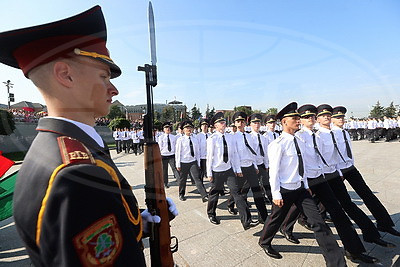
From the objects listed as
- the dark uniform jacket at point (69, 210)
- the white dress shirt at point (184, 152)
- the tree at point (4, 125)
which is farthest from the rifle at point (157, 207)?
the white dress shirt at point (184, 152)

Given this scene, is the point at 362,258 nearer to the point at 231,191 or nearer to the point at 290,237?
the point at 290,237

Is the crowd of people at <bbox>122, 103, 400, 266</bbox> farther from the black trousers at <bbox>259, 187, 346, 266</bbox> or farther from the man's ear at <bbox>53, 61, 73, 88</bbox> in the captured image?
the man's ear at <bbox>53, 61, 73, 88</bbox>

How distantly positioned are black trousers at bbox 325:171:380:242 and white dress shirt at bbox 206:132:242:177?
1.74 meters

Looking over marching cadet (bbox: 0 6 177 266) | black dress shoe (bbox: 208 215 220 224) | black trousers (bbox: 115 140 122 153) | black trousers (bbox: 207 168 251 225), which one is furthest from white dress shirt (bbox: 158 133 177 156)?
black trousers (bbox: 115 140 122 153)

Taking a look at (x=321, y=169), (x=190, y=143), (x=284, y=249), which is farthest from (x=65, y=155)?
(x=190, y=143)

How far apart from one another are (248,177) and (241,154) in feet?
1.85

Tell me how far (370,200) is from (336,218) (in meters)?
1.08

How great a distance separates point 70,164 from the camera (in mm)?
774

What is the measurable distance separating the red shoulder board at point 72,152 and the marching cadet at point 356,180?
4.34 m

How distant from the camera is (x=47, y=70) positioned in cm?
96

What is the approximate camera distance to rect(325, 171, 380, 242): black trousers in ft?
10.5

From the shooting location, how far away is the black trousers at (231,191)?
4.00 m

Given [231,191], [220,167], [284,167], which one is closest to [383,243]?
[284,167]

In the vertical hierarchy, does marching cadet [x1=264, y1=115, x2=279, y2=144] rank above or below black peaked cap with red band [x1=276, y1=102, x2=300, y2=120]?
below
